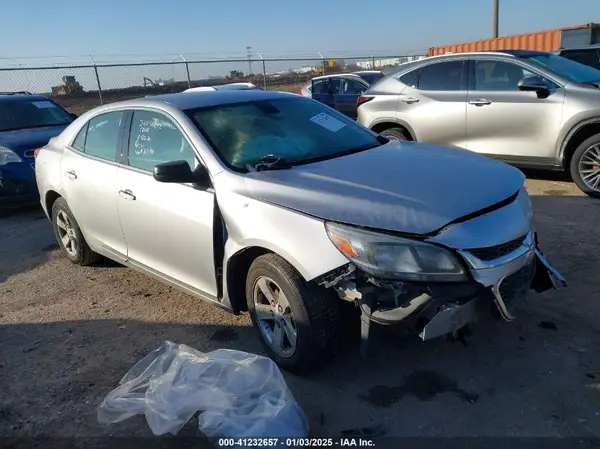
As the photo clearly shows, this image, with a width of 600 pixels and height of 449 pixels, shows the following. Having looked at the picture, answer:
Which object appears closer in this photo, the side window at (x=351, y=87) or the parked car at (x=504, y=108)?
the parked car at (x=504, y=108)

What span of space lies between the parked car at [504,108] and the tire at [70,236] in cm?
440

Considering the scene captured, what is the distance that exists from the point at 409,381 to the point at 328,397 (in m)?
0.47

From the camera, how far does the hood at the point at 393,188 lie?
256 centimetres

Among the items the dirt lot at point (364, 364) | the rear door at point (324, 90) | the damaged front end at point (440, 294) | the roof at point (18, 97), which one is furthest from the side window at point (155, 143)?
the rear door at point (324, 90)

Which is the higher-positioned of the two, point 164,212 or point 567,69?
point 567,69

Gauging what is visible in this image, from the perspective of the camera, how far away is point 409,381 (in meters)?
2.93

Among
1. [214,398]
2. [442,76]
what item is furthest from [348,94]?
[214,398]

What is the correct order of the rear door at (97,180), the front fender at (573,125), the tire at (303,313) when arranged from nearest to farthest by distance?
1. the tire at (303,313)
2. the rear door at (97,180)
3. the front fender at (573,125)

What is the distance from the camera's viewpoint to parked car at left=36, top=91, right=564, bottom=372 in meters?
2.51

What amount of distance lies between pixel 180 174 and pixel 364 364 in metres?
1.59

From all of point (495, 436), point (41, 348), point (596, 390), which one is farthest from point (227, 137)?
point (596, 390)

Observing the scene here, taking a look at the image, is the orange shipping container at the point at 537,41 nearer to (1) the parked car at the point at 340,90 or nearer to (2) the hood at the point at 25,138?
(1) the parked car at the point at 340,90

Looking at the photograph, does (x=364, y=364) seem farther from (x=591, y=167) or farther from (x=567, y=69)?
(x=567, y=69)

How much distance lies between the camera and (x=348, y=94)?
42.1 ft
